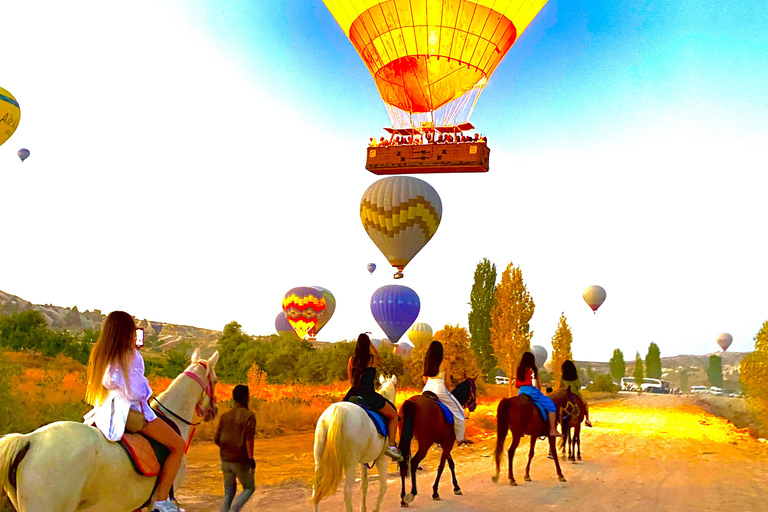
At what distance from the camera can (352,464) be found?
9117mm

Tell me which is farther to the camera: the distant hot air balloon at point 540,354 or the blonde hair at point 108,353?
the distant hot air balloon at point 540,354

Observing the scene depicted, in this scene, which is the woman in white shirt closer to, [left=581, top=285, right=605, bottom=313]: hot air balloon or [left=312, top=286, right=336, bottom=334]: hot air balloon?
[left=312, top=286, right=336, bottom=334]: hot air balloon

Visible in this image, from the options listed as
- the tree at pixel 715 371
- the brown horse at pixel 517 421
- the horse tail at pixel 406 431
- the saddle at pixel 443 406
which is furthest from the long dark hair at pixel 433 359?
the tree at pixel 715 371

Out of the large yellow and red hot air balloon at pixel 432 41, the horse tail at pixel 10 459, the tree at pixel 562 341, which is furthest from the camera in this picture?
the tree at pixel 562 341

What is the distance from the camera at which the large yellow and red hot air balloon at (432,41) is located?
945 inches

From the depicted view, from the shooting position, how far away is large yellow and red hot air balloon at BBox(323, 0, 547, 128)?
24000 millimetres

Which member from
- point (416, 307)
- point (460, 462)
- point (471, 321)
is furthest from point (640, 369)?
point (460, 462)

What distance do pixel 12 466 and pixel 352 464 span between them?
4.93 meters

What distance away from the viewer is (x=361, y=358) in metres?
9.71

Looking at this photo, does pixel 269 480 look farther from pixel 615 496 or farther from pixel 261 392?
pixel 261 392

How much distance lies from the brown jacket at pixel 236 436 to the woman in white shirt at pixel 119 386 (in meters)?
2.80

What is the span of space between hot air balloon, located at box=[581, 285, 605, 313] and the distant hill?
58.9 meters

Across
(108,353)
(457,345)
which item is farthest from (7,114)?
(108,353)

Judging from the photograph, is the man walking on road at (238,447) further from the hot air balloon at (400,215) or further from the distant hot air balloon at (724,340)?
the distant hot air balloon at (724,340)
